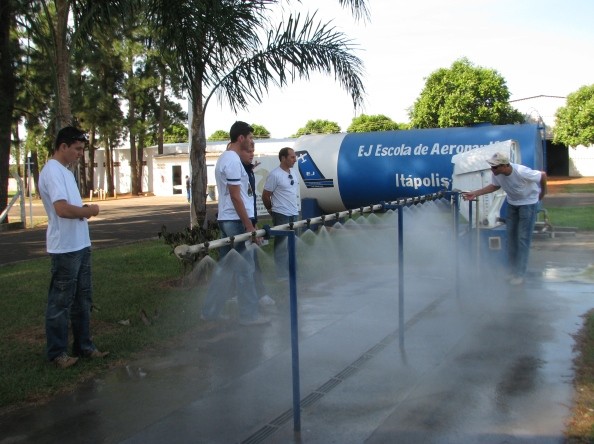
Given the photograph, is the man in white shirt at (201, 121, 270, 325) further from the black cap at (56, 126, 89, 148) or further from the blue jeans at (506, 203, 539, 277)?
the blue jeans at (506, 203, 539, 277)

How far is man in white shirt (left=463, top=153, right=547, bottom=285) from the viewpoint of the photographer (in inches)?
297

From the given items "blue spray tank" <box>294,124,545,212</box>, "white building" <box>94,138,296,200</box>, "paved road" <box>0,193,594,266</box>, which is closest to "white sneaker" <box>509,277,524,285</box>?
"blue spray tank" <box>294,124,545,212</box>

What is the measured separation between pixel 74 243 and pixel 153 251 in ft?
24.2

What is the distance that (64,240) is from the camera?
4.70 m

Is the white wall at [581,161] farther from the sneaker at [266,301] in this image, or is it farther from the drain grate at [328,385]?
the drain grate at [328,385]

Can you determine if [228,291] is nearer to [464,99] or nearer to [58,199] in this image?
[58,199]

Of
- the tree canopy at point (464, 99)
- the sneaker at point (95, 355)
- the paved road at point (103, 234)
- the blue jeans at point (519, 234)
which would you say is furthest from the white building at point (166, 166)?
the sneaker at point (95, 355)

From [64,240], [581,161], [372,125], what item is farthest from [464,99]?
[64,240]

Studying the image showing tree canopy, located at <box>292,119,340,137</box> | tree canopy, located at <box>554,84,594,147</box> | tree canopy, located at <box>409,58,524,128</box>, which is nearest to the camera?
tree canopy, located at <box>554,84,594,147</box>

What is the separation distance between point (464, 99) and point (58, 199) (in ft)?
145

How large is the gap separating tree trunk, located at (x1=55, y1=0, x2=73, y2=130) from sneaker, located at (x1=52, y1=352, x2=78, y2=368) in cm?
275

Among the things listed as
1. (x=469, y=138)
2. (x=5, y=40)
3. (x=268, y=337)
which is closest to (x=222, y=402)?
(x=268, y=337)

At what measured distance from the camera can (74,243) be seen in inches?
186

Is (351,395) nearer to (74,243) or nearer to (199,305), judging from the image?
(74,243)
